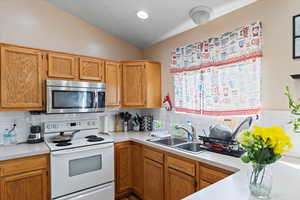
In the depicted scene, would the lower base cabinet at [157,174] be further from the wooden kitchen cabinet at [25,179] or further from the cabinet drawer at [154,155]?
the wooden kitchen cabinet at [25,179]

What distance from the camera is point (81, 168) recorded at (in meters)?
2.10

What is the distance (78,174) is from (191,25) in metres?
2.45

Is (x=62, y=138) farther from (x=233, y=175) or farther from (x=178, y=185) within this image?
(x=233, y=175)

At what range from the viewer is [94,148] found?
219 centimetres

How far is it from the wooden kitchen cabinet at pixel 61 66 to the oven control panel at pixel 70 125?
0.65 m

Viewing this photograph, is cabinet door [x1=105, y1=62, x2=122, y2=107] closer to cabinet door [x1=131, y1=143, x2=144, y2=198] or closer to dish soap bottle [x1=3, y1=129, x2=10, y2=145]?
cabinet door [x1=131, y1=143, x2=144, y2=198]

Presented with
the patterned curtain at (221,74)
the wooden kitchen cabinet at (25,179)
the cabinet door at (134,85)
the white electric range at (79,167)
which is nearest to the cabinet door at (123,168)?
the white electric range at (79,167)

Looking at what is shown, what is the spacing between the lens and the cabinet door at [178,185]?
1.76 meters

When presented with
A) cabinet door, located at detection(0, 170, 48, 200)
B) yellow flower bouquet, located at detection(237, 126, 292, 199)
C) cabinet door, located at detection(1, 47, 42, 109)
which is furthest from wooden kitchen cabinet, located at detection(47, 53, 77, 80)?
yellow flower bouquet, located at detection(237, 126, 292, 199)

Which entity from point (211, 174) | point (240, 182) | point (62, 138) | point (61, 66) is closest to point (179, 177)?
point (211, 174)

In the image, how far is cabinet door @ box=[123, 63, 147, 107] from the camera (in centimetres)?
289

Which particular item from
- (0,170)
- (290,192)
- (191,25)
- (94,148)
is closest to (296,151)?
(290,192)

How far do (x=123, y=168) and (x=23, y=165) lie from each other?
1.22 m

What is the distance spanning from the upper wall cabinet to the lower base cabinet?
0.71 meters
